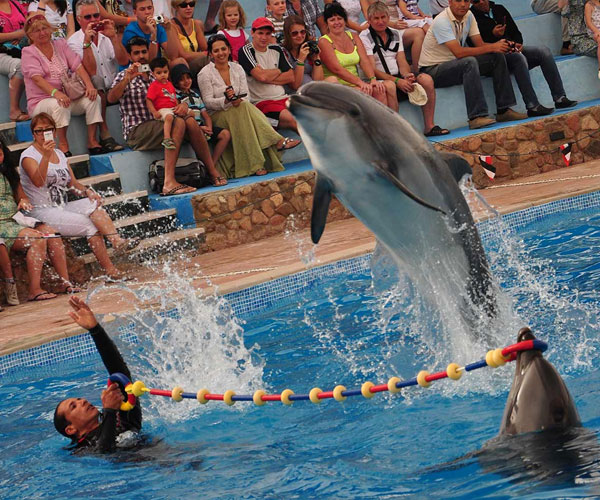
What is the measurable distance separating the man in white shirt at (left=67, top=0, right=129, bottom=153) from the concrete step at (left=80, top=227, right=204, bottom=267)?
140cm

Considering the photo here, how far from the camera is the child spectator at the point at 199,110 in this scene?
10188mm

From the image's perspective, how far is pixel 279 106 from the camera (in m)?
11.0

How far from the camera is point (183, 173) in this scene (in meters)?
10.1

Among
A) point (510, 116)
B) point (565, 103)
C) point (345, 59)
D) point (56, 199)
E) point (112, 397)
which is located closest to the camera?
point (112, 397)

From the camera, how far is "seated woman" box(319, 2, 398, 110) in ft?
36.3

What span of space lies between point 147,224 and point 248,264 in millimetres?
1507

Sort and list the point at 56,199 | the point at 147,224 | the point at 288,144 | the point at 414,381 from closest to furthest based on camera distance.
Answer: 1. the point at 414,381
2. the point at 56,199
3. the point at 147,224
4. the point at 288,144

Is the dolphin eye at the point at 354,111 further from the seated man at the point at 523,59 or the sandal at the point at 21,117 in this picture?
the seated man at the point at 523,59

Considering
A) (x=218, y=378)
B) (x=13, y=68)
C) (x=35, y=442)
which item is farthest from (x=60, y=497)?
(x=13, y=68)

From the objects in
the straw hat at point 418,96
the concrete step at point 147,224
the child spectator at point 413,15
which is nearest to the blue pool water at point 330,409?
the concrete step at point 147,224

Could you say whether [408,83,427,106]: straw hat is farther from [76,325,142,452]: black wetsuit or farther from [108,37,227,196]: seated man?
[76,325,142,452]: black wetsuit

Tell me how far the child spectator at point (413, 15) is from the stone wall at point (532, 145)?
5.69 feet

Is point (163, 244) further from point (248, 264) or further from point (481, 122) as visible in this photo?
point (481, 122)

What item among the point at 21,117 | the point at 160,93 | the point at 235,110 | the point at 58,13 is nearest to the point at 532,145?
the point at 235,110
